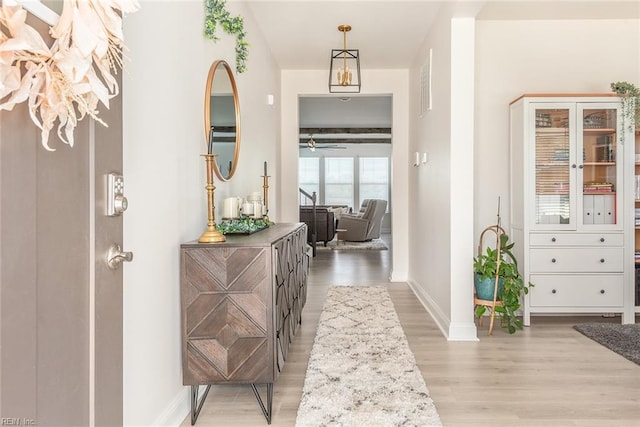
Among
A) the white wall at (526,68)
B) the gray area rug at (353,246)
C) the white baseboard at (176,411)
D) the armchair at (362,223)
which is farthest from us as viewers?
the armchair at (362,223)

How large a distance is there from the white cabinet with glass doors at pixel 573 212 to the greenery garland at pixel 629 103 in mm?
78

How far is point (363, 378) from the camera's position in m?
2.44

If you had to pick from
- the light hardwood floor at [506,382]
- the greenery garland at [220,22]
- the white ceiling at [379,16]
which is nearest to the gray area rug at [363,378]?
Result: the light hardwood floor at [506,382]

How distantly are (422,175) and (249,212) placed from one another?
2315 millimetres

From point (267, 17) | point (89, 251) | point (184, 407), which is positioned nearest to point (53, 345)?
point (89, 251)

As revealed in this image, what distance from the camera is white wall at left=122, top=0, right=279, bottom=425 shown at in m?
1.60

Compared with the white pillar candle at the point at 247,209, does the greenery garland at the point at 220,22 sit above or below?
above

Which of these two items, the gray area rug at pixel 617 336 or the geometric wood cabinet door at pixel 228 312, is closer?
the geometric wood cabinet door at pixel 228 312

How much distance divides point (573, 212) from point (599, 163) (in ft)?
1.54

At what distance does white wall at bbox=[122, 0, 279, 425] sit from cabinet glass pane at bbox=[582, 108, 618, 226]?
3.12m

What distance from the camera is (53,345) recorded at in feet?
3.12

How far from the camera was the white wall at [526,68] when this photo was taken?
3.97 metres

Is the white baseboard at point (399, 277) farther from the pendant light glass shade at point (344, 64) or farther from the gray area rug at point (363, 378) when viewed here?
the pendant light glass shade at point (344, 64)

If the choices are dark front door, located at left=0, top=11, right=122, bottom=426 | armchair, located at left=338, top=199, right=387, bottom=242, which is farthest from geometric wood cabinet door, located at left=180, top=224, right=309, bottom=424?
armchair, located at left=338, top=199, right=387, bottom=242
